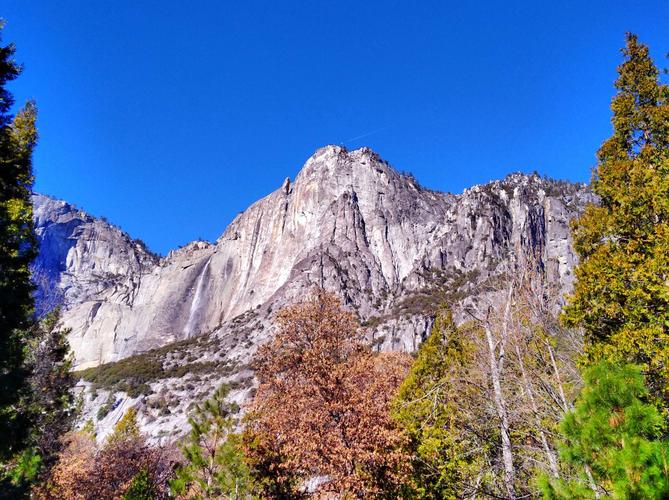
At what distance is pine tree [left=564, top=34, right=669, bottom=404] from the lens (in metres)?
10.1

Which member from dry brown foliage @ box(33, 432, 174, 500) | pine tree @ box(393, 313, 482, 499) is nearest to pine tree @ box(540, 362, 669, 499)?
pine tree @ box(393, 313, 482, 499)

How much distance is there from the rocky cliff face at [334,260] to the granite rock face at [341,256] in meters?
0.35

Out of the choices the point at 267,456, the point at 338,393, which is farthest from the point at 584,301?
the point at 267,456

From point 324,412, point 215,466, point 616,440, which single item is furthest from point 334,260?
point 616,440

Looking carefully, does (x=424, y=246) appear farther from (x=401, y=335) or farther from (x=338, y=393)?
(x=338, y=393)

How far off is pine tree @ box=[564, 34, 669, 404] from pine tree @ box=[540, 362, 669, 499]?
16.9 ft

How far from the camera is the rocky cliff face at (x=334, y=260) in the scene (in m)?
91.4

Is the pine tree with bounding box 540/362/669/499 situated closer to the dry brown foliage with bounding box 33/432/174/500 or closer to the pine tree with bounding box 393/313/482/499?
the pine tree with bounding box 393/313/482/499

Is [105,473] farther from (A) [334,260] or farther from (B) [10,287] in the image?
(A) [334,260]

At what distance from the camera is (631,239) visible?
37.7ft

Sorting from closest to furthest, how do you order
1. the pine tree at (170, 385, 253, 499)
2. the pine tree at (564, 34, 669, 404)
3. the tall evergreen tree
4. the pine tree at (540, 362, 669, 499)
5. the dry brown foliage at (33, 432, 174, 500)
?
1. the pine tree at (540, 362, 669, 499)
2. the pine tree at (564, 34, 669, 404)
3. the tall evergreen tree
4. the pine tree at (170, 385, 253, 499)
5. the dry brown foliage at (33, 432, 174, 500)

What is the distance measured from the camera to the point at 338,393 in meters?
13.1

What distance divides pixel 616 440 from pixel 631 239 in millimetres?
8357

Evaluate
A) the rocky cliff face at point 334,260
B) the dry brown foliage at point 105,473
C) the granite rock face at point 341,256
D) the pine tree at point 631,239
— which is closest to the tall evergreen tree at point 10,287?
the dry brown foliage at point 105,473
